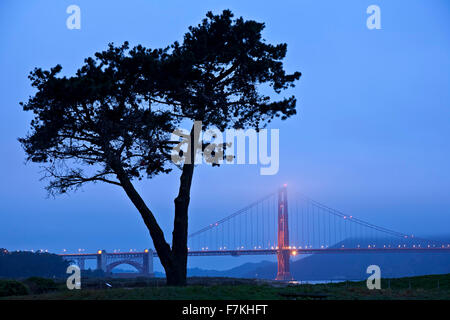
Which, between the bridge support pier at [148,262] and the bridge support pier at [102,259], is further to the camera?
the bridge support pier at [102,259]

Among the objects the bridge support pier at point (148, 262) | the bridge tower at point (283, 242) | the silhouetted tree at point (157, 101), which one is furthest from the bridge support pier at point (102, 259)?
the silhouetted tree at point (157, 101)

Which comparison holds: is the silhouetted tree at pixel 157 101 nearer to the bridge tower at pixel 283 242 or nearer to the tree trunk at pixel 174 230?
the tree trunk at pixel 174 230

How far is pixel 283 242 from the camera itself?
7781cm

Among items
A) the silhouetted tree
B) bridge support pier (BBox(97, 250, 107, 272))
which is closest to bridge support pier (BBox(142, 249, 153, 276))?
bridge support pier (BBox(97, 250, 107, 272))

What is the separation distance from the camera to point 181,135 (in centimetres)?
2125

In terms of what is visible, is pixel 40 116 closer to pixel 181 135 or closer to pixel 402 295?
pixel 181 135

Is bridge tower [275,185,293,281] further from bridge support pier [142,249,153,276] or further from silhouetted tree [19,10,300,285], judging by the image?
silhouetted tree [19,10,300,285]

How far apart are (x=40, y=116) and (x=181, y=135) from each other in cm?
498

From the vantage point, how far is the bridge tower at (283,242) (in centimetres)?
6904

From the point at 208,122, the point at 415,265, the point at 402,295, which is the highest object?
the point at 208,122

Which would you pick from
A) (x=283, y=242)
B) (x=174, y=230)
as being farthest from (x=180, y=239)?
(x=283, y=242)

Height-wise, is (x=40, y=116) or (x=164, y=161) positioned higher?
(x=40, y=116)
